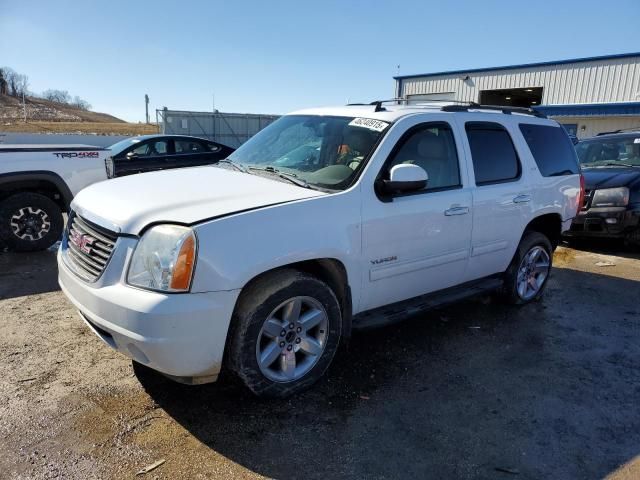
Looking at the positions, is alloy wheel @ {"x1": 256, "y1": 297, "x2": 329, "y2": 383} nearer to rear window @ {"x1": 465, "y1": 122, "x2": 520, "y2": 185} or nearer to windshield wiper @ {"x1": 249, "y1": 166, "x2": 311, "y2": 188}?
windshield wiper @ {"x1": 249, "y1": 166, "x2": 311, "y2": 188}

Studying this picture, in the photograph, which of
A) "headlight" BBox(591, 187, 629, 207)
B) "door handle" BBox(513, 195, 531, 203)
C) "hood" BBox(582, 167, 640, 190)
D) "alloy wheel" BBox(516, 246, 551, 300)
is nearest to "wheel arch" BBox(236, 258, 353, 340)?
"door handle" BBox(513, 195, 531, 203)

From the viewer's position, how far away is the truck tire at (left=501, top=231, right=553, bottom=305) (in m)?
4.79

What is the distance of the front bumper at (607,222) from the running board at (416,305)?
12.6ft

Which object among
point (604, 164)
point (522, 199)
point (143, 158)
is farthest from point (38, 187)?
point (604, 164)

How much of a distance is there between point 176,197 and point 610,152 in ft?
27.7

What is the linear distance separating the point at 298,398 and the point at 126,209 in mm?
1619

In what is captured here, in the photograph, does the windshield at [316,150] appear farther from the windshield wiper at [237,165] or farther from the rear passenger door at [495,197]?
the rear passenger door at [495,197]

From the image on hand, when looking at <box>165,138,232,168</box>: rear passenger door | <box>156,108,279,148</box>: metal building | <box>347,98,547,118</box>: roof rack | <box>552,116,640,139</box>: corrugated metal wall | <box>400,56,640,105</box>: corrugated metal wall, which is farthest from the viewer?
<box>156,108,279,148</box>: metal building

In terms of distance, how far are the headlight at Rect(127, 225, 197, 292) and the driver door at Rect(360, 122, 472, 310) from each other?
1.22 meters

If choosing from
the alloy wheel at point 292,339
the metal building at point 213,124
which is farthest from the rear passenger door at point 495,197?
the metal building at point 213,124

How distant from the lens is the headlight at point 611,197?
290 inches

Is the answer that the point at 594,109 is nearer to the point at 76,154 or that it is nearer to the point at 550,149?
the point at 550,149

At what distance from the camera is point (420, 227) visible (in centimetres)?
361

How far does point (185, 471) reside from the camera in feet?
8.21
